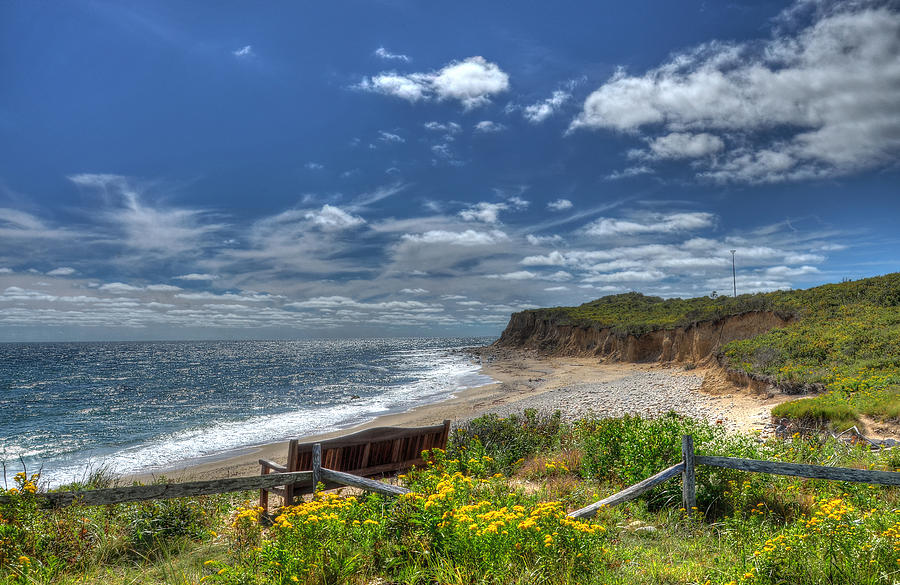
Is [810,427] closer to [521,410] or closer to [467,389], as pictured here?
[521,410]

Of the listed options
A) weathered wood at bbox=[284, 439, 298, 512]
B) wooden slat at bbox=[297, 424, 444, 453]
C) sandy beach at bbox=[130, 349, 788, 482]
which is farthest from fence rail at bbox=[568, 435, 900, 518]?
sandy beach at bbox=[130, 349, 788, 482]

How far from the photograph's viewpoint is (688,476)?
6.73 metres

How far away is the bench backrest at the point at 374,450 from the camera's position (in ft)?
23.9

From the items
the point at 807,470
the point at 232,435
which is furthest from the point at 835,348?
the point at 232,435

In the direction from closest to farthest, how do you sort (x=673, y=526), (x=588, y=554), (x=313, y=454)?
(x=588, y=554)
(x=673, y=526)
(x=313, y=454)

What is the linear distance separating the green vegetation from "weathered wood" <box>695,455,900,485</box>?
1.33 feet

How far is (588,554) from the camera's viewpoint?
13.2 ft

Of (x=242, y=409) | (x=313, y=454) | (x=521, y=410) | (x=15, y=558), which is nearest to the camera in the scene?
(x=15, y=558)

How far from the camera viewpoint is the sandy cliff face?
104 ft

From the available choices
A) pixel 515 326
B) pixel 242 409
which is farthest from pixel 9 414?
pixel 515 326

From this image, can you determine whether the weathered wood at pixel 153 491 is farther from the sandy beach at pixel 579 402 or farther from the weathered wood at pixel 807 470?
the weathered wood at pixel 807 470

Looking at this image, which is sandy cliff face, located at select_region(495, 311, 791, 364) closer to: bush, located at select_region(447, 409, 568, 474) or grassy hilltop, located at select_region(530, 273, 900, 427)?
grassy hilltop, located at select_region(530, 273, 900, 427)

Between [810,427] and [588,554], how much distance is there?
36.0 feet

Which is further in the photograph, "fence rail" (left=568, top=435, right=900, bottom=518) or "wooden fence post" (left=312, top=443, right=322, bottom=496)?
"wooden fence post" (left=312, top=443, right=322, bottom=496)
